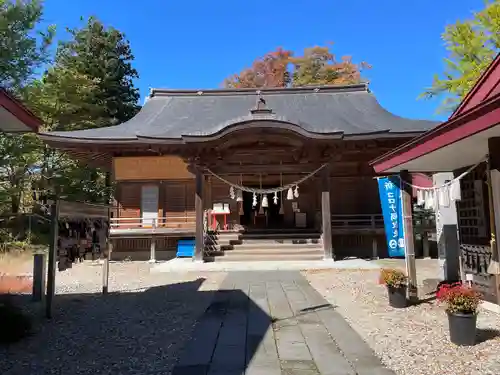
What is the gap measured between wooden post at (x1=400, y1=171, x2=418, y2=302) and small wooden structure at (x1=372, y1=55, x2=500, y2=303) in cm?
48

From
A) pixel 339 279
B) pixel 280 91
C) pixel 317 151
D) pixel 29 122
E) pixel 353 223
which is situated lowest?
pixel 339 279

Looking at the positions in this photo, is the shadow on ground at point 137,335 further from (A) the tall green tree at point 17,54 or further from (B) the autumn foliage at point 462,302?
(A) the tall green tree at point 17,54

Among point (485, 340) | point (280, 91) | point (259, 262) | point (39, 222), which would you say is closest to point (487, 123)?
point (485, 340)

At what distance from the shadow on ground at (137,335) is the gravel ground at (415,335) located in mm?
1601

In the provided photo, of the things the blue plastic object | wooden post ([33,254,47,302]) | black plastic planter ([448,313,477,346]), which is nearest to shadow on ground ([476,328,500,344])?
black plastic planter ([448,313,477,346])

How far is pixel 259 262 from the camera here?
42.1 ft

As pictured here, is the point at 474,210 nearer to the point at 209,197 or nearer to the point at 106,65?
the point at 209,197

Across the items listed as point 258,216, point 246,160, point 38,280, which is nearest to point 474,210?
point 246,160

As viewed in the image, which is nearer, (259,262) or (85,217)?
(85,217)

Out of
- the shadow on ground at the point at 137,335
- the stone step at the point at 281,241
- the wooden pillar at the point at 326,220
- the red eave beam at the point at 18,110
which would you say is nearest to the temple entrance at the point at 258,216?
the stone step at the point at 281,241

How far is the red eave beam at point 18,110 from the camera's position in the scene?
5147mm

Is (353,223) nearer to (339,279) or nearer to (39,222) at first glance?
(339,279)

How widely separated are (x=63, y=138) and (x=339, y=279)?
11.2 m

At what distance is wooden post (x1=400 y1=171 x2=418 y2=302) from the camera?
23.1 ft
